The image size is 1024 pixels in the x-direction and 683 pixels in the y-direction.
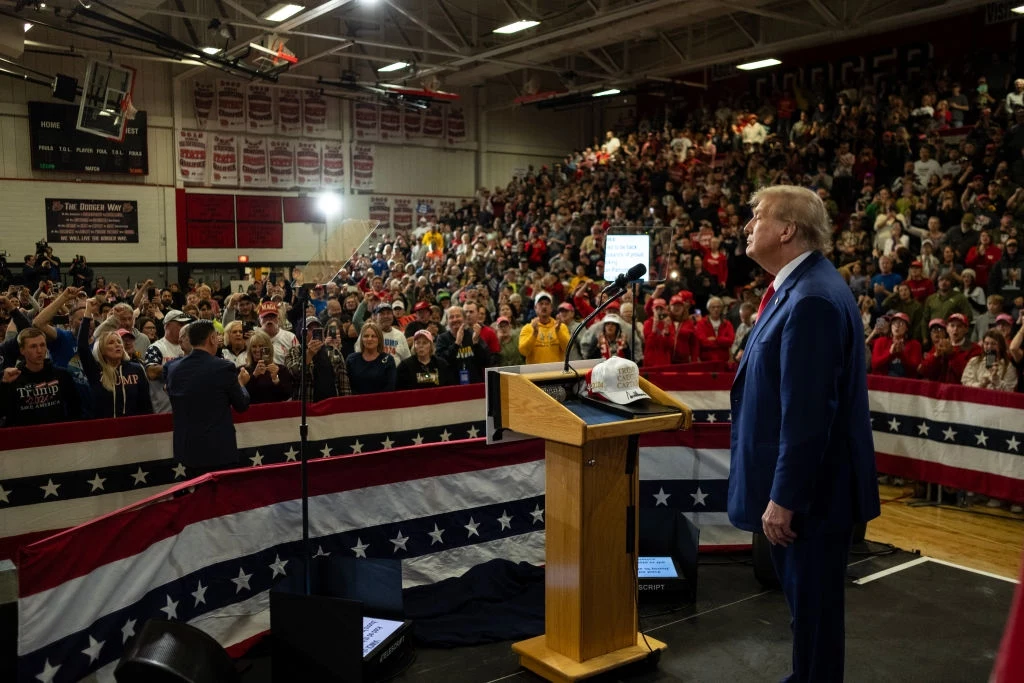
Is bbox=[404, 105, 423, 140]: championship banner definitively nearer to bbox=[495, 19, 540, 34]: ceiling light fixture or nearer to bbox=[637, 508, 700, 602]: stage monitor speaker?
bbox=[495, 19, 540, 34]: ceiling light fixture

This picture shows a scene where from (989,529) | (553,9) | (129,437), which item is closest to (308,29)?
(553,9)

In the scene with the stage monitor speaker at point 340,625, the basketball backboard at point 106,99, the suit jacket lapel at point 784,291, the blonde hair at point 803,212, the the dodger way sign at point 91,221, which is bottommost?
the stage monitor speaker at point 340,625

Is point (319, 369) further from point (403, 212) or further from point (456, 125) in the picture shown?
point (456, 125)

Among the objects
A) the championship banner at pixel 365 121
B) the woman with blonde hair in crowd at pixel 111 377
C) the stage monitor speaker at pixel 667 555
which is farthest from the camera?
the championship banner at pixel 365 121

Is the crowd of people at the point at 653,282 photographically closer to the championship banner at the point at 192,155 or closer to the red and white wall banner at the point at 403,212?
the championship banner at the point at 192,155

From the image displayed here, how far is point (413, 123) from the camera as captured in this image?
937 inches

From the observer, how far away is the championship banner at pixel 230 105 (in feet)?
68.5

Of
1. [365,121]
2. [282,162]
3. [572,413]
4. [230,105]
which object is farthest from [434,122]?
[572,413]

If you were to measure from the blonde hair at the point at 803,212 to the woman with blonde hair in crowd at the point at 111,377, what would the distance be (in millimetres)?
4719

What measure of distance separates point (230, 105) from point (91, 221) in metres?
4.46

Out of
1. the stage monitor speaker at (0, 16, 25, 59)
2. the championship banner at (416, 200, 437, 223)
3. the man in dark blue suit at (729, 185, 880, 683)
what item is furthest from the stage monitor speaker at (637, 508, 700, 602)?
the championship banner at (416, 200, 437, 223)

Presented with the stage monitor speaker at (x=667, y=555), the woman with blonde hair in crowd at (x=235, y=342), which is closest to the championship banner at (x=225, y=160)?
the woman with blonde hair in crowd at (x=235, y=342)

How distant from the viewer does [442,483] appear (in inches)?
182

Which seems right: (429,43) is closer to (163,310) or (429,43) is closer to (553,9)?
(553,9)
